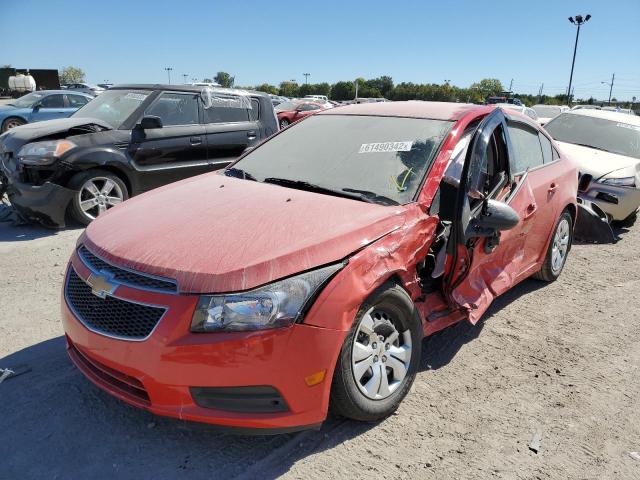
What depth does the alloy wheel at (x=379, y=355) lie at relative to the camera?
2520 mm

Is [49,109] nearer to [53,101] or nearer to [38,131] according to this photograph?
[53,101]

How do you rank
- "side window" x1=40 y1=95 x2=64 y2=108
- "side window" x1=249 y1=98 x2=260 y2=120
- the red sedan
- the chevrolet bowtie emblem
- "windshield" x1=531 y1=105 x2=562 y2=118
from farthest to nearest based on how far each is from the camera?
the red sedan < "windshield" x1=531 y1=105 x2=562 y2=118 < "side window" x1=40 y1=95 x2=64 y2=108 < "side window" x1=249 y1=98 x2=260 y2=120 < the chevrolet bowtie emblem

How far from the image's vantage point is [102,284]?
93.8 inches

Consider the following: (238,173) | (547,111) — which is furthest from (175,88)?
(547,111)

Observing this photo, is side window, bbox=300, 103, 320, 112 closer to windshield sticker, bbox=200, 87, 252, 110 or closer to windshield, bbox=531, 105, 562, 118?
windshield, bbox=531, 105, 562, 118

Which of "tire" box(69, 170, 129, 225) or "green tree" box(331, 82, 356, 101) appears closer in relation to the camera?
"tire" box(69, 170, 129, 225)

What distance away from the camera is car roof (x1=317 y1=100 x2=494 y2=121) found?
3.57m

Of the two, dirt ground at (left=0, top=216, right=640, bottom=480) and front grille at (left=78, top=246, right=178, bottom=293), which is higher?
front grille at (left=78, top=246, right=178, bottom=293)

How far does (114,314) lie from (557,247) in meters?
4.12

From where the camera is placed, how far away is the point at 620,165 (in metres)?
7.02

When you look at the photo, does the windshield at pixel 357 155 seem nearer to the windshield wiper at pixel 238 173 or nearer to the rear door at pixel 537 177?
the windshield wiper at pixel 238 173

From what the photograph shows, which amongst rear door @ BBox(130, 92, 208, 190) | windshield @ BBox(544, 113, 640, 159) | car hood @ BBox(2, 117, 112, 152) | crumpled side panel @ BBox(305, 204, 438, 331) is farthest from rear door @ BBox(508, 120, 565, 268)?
car hood @ BBox(2, 117, 112, 152)

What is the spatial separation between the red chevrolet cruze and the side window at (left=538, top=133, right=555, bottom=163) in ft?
2.83

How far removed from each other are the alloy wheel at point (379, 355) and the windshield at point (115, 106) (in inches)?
204
